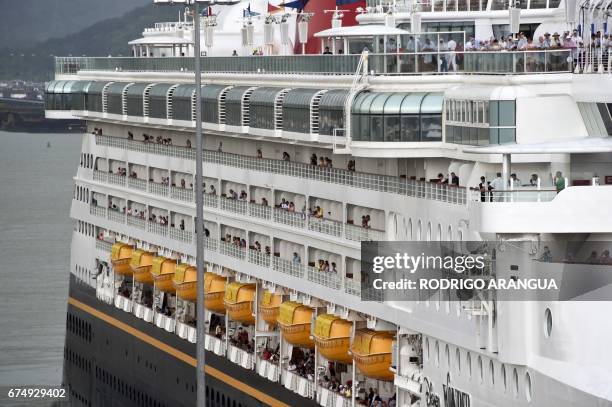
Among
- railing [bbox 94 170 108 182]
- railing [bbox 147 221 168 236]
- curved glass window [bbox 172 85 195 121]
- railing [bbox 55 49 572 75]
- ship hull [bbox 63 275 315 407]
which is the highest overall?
railing [bbox 55 49 572 75]

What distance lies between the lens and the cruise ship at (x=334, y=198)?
53188mm

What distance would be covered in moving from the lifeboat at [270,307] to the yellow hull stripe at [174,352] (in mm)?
2091

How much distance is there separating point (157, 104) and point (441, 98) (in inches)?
960

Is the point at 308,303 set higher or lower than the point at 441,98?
lower

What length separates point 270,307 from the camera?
229 ft

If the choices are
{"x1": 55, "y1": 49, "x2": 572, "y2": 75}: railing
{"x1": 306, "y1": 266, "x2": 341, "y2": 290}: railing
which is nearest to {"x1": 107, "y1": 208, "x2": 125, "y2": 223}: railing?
{"x1": 55, "y1": 49, "x2": 572, "y2": 75}: railing

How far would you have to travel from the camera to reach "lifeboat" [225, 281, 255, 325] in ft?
236

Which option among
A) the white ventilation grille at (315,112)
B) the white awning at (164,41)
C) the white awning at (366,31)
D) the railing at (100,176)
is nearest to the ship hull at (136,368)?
the railing at (100,176)

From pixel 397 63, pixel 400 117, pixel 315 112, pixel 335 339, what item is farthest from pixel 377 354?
pixel 397 63

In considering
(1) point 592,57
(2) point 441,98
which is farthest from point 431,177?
(1) point 592,57

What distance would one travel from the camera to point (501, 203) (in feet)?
170

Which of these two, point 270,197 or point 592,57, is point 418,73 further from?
point 270,197

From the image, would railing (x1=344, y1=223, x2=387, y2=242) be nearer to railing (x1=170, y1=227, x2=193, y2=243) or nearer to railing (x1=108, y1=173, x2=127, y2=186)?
railing (x1=170, y1=227, x2=193, y2=243)

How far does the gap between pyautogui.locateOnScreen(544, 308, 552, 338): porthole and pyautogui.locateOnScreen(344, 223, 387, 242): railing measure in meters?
9.23
